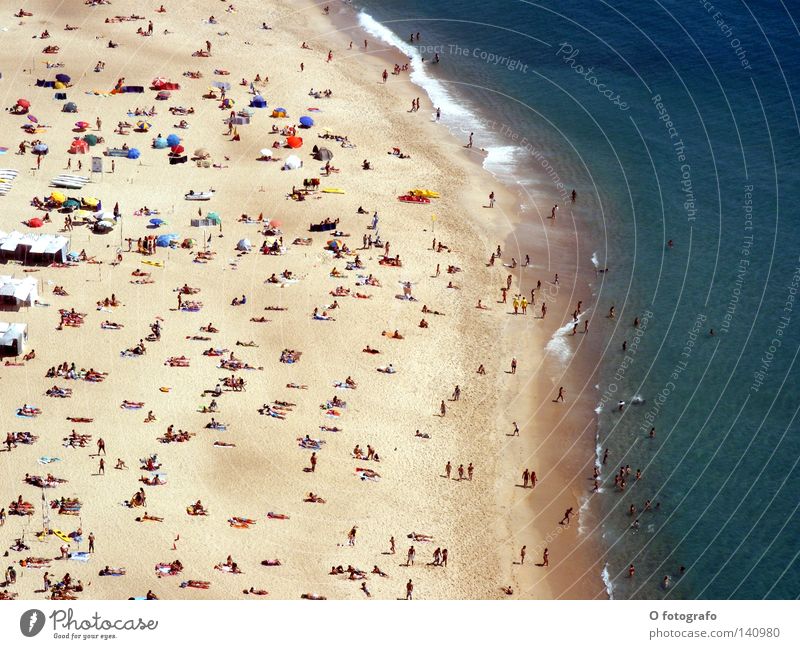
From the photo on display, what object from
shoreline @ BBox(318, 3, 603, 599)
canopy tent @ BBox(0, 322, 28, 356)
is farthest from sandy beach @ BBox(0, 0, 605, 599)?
canopy tent @ BBox(0, 322, 28, 356)

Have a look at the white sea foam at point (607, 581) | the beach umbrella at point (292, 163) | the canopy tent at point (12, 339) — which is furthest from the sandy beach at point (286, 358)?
the canopy tent at point (12, 339)

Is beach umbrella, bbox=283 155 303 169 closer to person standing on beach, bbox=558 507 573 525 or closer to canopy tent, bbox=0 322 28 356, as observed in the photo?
canopy tent, bbox=0 322 28 356

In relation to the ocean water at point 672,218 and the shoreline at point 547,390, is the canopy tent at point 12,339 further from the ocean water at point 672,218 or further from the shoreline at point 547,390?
the ocean water at point 672,218

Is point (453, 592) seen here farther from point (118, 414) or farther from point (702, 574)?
point (118, 414)

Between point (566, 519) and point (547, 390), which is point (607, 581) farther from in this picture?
point (547, 390)

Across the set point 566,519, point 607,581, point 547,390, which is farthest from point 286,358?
point 607,581
